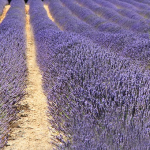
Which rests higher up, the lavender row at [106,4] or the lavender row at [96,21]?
the lavender row at [106,4]

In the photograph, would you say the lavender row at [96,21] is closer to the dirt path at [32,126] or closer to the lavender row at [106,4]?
the lavender row at [106,4]

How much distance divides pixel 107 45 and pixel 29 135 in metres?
3.48

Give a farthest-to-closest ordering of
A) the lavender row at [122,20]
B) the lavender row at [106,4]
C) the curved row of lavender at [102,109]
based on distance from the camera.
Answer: the lavender row at [106,4]
the lavender row at [122,20]
the curved row of lavender at [102,109]

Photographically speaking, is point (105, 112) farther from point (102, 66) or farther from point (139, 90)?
point (102, 66)

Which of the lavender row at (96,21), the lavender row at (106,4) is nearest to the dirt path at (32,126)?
the lavender row at (96,21)

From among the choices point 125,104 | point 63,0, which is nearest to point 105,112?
point 125,104

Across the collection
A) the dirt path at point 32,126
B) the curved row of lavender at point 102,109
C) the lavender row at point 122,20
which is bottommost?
the dirt path at point 32,126

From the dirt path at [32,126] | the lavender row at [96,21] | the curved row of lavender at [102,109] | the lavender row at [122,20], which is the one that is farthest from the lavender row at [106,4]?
the curved row of lavender at [102,109]

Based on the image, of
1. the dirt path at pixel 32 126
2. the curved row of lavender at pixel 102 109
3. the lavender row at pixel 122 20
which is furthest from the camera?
the lavender row at pixel 122 20

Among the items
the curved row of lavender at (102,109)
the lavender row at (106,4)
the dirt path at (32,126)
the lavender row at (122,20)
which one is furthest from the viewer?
the lavender row at (106,4)

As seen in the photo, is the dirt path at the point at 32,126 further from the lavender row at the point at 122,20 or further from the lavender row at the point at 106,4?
the lavender row at the point at 106,4

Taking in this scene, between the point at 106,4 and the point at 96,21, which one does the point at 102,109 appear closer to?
the point at 96,21

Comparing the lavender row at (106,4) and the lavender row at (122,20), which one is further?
the lavender row at (106,4)

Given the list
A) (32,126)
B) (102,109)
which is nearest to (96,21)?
(32,126)
